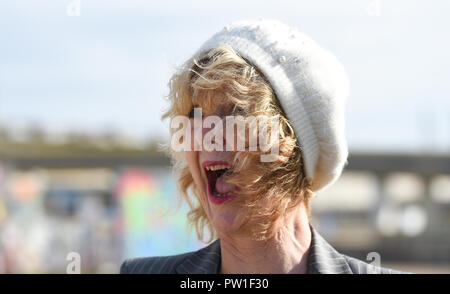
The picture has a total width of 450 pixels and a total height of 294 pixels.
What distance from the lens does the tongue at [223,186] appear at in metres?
2.10

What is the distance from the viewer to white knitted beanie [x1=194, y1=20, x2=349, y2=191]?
2.10 m

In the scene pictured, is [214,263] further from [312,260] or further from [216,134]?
[216,134]

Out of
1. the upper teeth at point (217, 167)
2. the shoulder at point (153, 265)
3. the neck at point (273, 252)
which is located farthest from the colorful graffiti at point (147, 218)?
the upper teeth at point (217, 167)

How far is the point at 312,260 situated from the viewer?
7.18 feet

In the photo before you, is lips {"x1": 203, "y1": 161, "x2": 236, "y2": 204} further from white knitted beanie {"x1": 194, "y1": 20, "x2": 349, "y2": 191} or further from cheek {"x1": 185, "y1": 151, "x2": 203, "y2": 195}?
white knitted beanie {"x1": 194, "y1": 20, "x2": 349, "y2": 191}

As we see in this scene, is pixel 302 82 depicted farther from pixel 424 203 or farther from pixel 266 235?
pixel 424 203

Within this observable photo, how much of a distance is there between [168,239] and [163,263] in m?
13.4

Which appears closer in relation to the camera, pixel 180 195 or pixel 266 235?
pixel 266 235

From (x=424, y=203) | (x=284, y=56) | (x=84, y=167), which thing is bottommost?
(x=424, y=203)

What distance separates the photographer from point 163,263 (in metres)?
2.40

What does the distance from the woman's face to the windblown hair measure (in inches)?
1.2

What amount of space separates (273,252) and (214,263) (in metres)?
0.26

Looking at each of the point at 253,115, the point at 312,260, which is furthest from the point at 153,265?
the point at 253,115
